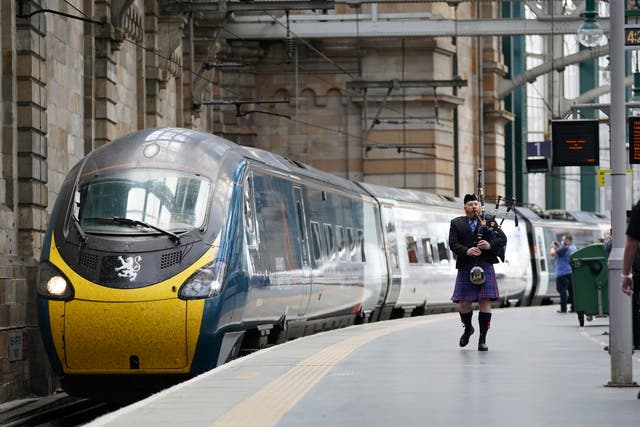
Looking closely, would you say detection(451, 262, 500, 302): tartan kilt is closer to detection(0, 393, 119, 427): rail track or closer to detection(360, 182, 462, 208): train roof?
detection(0, 393, 119, 427): rail track

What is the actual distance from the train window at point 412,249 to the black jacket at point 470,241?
15937 millimetres

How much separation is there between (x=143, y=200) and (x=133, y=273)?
3.76 feet

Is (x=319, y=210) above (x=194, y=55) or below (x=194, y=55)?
below

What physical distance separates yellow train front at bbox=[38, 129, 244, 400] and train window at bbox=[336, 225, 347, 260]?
7.66 metres

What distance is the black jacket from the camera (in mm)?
15812

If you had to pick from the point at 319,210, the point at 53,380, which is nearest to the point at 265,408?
the point at 53,380

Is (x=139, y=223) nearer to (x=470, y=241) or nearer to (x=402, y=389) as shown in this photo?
(x=470, y=241)

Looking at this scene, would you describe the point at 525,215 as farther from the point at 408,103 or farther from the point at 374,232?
the point at 374,232

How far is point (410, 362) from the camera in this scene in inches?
563

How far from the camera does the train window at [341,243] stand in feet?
79.3

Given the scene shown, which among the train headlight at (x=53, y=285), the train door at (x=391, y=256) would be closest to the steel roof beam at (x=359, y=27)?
the train door at (x=391, y=256)

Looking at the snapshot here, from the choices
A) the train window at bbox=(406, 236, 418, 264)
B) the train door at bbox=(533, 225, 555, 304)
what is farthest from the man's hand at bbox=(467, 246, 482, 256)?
the train door at bbox=(533, 225, 555, 304)

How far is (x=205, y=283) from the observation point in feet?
50.6

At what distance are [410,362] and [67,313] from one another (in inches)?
135
